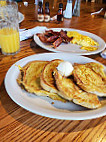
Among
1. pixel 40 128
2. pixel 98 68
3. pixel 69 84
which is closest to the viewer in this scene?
pixel 40 128

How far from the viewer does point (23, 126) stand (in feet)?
2.14

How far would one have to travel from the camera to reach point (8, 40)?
113cm

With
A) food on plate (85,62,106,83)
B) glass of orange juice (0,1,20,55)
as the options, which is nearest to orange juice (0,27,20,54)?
glass of orange juice (0,1,20,55)

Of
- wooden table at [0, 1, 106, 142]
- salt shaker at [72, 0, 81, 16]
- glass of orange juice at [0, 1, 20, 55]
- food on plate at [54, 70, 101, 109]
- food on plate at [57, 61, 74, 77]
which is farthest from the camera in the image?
salt shaker at [72, 0, 81, 16]

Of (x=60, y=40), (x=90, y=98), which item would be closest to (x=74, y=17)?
(x=60, y=40)

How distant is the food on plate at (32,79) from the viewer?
78 centimetres

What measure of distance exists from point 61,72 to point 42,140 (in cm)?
41

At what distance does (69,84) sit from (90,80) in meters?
0.15

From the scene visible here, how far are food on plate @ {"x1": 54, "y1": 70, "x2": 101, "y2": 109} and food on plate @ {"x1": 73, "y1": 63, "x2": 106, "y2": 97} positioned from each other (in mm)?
32

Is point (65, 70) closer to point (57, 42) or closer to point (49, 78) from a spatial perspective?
point (49, 78)

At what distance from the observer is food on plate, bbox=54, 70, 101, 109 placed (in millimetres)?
719

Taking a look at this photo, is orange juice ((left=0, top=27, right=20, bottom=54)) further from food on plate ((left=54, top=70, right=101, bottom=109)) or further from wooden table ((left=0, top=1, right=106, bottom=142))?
food on plate ((left=54, top=70, right=101, bottom=109))

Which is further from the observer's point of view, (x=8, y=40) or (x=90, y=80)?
(x=8, y=40)

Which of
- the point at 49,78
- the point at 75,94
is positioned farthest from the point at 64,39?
the point at 75,94
